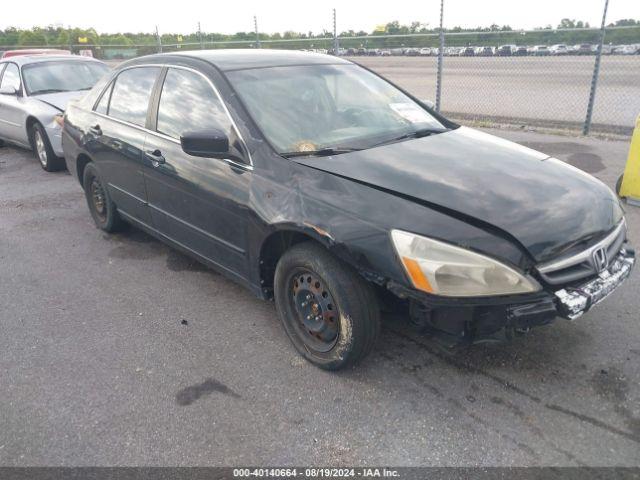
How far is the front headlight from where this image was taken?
2.33 m

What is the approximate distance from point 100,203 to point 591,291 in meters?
4.33

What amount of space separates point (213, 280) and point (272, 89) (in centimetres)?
158

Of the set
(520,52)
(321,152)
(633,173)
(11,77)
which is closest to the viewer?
(321,152)

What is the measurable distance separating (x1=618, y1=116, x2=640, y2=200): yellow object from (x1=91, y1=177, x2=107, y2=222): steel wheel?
523 centimetres

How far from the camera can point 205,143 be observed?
3020mm

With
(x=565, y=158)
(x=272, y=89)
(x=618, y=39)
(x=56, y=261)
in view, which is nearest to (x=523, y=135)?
(x=565, y=158)

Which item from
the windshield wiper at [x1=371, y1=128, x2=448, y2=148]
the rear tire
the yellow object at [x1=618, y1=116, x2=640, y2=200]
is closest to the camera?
the windshield wiper at [x1=371, y1=128, x2=448, y2=148]

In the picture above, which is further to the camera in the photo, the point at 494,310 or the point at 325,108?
the point at 325,108

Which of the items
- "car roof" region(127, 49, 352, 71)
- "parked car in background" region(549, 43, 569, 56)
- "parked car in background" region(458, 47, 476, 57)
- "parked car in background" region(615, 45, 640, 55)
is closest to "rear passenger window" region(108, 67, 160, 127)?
"car roof" region(127, 49, 352, 71)

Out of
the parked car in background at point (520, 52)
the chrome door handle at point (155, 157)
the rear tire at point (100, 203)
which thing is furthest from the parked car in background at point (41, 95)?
the parked car in background at point (520, 52)

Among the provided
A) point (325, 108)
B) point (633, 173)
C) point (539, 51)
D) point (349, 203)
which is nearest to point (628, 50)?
point (539, 51)

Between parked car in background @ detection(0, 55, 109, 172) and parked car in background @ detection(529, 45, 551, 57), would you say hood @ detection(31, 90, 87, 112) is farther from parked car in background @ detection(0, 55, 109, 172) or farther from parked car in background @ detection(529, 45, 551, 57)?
parked car in background @ detection(529, 45, 551, 57)

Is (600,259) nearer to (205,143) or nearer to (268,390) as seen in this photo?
(268,390)

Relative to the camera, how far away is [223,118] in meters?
3.26
